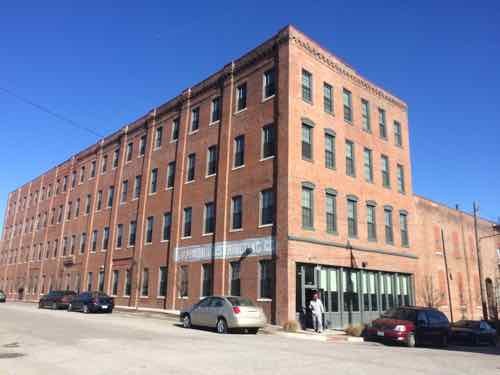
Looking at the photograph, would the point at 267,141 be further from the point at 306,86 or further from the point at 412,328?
the point at 412,328

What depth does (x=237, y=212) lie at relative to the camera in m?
24.9

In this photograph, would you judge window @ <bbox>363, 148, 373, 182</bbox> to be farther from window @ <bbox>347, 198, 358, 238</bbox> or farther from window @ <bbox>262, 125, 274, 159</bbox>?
window @ <bbox>262, 125, 274, 159</bbox>

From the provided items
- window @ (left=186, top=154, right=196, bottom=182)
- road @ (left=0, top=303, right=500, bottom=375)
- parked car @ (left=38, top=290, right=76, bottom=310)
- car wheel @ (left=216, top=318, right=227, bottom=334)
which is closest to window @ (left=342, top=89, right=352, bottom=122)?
window @ (left=186, top=154, right=196, bottom=182)

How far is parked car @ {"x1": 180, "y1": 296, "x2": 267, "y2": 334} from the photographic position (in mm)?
16734

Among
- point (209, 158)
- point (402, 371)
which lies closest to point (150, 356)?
point (402, 371)

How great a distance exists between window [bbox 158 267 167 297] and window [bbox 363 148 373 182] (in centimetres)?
1489

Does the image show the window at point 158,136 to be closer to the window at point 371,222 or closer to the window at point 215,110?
the window at point 215,110

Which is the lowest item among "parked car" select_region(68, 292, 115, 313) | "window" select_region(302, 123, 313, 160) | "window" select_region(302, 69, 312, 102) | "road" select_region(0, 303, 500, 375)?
"road" select_region(0, 303, 500, 375)

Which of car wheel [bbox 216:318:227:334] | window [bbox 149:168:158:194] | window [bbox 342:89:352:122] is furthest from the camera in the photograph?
window [bbox 149:168:158:194]

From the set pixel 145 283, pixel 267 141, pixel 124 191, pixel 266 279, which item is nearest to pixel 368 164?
pixel 267 141

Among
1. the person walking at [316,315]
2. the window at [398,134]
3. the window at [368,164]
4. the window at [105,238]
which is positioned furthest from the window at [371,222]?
the window at [105,238]

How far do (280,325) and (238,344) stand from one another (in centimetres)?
742

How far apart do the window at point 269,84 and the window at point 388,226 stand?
10978 millimetres

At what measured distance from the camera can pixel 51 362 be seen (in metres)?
9.49
